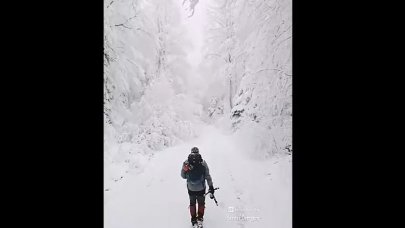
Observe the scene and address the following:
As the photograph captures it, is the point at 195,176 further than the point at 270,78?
No

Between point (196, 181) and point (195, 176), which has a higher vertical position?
point (195, 176)

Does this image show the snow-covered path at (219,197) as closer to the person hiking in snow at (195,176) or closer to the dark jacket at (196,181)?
the person hiking in snow at (195,176)

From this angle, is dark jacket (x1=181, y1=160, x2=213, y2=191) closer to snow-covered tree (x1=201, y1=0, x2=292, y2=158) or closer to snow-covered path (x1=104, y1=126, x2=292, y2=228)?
snow-covered path (x1=104, y1=126, x2=292, y2=228)

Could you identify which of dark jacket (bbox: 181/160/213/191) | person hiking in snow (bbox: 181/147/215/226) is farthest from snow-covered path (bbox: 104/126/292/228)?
dark jacket (bbox: 181/160/213/191)

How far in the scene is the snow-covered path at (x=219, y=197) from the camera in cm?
693

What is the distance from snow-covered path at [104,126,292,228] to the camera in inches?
273

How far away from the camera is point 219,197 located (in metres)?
8.48

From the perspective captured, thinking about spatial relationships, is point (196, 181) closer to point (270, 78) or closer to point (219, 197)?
point (219, 197)

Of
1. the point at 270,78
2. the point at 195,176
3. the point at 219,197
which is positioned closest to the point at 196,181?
the point at 195,176
